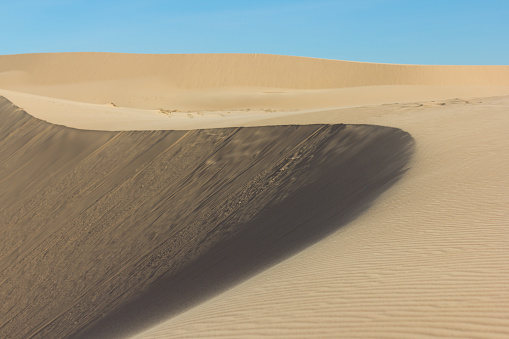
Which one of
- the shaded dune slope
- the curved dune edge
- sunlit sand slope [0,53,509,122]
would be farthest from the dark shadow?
sunlit sand slope [0,53,509,122]

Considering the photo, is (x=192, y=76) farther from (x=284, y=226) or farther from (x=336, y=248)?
(x=336, y=248)

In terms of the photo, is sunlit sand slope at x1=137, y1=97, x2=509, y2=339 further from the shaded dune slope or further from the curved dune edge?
the curved dune edge

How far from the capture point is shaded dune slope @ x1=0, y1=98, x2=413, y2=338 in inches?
379

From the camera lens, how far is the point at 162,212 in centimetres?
1286

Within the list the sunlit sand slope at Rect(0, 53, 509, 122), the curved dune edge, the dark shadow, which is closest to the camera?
the dark shadow

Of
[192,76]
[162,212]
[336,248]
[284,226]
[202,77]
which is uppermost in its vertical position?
[192,76]

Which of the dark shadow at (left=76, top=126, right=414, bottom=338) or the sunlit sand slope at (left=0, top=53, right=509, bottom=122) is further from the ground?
the sunlit sand slope at (left=0, top=53, right=509, bottom=122)

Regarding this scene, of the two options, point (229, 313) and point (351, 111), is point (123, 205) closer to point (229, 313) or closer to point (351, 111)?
point (351, 111)

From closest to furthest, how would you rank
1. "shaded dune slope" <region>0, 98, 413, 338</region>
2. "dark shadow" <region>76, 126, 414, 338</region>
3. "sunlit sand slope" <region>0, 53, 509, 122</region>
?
1. "dark shadow" <region>76, 126, 414, 338</region>
2. "shaded dune slope" <region>0, 98, 413, 338</region>
3. "sunlit sand slope" <region>0, 53, 509, 122</region>

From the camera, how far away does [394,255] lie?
565 cm

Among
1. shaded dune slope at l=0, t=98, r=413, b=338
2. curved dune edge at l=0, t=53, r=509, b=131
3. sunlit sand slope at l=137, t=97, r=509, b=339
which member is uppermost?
curved dune edge at l=0, t=53, r=509, b=131

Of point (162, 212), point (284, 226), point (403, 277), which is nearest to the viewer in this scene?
point (403, 277)

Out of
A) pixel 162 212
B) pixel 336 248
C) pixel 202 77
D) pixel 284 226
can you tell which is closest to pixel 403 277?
pixel 336 248

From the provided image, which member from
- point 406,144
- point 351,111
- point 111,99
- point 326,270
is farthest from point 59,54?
point 326,270
